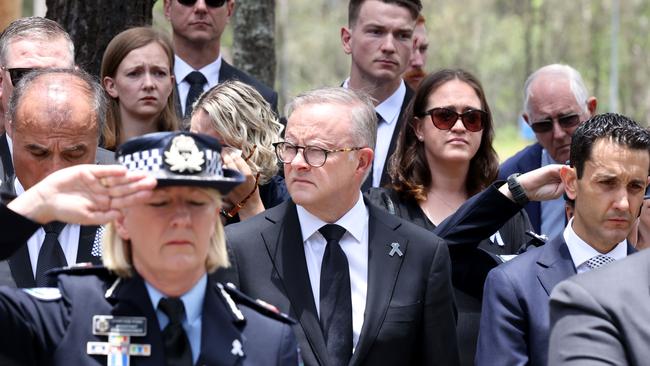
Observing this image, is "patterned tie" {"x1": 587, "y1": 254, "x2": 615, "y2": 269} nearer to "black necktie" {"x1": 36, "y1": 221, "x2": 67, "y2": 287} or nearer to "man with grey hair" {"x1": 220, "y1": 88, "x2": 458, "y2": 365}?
"man with grey hair" {"x1": 220, "y1": 88, "x2": 458, "y2": 365}

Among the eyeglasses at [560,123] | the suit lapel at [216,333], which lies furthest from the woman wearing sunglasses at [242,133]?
the suit lapel at [216,333]

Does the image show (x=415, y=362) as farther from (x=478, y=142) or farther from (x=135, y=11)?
(x=135, y=11)

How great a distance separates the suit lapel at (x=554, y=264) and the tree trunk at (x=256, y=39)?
527cm

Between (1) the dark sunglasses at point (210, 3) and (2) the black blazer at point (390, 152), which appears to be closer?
(2) the black blazer at point (390, 152)

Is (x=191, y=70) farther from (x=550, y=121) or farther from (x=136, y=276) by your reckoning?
(x=136, y=276)

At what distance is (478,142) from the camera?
24.7ft

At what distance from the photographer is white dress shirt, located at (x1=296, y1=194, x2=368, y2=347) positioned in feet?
20.1

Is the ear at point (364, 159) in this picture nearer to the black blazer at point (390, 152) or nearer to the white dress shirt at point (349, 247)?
the white dress shirt at point (349, 247)

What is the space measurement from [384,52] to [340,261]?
9.99 feet

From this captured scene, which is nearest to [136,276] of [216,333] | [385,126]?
[216,333]

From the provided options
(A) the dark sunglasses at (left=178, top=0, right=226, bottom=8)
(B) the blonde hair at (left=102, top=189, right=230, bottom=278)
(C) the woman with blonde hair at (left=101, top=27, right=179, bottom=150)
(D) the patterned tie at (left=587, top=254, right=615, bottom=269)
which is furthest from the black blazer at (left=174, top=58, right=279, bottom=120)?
(B) the blonde hair at (left=102, top=189, right=230, bottom=278)

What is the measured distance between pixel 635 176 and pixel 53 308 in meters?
2.96

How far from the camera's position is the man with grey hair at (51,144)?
5934 mm

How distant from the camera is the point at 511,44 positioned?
5241 centimetres
